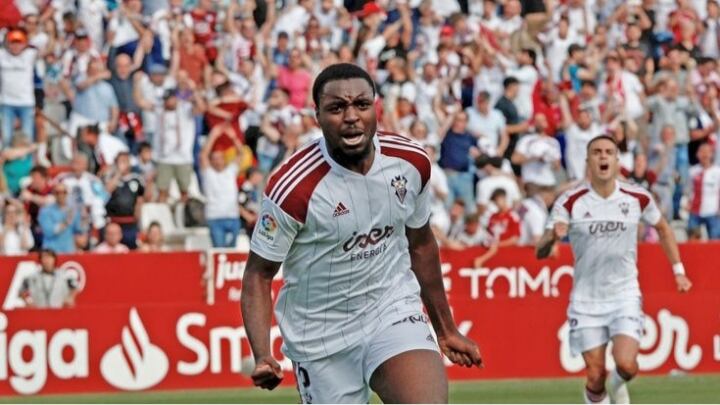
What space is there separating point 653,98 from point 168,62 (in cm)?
686

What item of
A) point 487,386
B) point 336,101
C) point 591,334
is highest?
point 336,101

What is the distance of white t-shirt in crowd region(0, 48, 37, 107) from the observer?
22.7m

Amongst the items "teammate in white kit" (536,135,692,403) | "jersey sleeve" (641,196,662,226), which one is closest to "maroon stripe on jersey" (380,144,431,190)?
"teammate in white kit" (536,135,692,403)

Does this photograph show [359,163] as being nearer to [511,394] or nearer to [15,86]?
[511,394]

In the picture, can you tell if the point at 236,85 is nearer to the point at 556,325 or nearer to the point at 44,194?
the point at 44,194

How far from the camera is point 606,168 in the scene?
14.3 m

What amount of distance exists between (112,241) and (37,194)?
1.10 metres

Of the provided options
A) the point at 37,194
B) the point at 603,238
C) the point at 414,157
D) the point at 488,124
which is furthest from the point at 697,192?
the point at 414,157

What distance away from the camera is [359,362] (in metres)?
8.52

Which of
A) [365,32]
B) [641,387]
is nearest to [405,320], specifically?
[641,387]

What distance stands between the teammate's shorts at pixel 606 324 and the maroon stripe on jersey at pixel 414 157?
20.1 feet

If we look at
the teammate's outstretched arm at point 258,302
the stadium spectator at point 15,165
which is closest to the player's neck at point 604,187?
the teammate's outstretched arm at point 258,302

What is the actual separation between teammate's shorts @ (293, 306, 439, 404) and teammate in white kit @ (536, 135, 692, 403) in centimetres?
599

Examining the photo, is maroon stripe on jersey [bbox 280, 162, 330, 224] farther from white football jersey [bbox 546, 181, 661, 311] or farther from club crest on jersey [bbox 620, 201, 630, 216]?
club crest on jersey [bbox 620, 201, 630, 216]
